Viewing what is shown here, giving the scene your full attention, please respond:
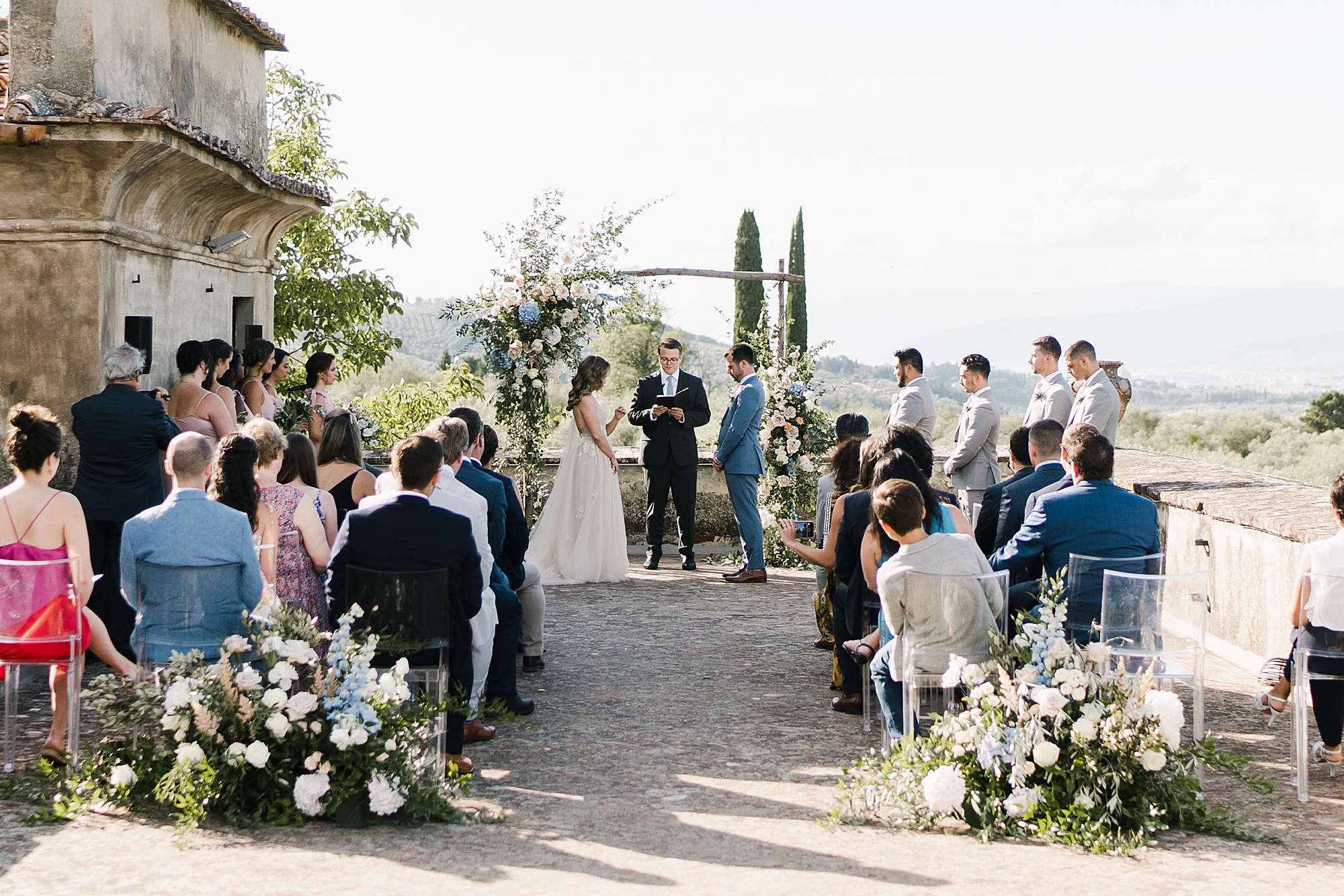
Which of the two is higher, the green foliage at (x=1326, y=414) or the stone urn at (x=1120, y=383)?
the green foliage at (x=1326, y=414)

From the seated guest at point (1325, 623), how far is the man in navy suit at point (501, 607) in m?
3.69

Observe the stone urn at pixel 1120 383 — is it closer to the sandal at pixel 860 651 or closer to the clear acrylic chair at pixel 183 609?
the sandal at pixel 860 651

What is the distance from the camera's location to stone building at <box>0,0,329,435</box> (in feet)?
26.0

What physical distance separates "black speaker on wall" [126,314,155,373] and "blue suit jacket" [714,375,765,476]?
180 inches

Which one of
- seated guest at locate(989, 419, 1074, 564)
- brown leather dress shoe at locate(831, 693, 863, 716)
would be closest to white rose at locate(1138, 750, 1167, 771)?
brown leather dress shoe at locate(831, 693, 863, 716)

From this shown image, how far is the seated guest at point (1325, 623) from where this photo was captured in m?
5.23

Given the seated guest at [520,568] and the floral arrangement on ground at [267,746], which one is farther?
the seated guest at [520,568]

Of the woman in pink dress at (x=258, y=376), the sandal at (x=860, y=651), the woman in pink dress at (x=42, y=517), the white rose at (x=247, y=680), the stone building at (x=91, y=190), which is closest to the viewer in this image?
the white rose at (x=247, y=680)

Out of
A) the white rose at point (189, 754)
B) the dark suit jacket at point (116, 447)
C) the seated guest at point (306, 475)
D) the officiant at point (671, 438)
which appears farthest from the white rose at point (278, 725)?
the officiant at point (671, 438)

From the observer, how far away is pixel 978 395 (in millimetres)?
9758

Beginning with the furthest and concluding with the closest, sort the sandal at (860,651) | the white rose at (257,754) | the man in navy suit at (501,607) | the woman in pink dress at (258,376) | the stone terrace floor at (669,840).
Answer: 1. the woman in pink dress at (258,376)
2. the man in navy suit at (501,607)
3. the sandal at (860,651)
4. the white rose at (257,754)
5. the stone terrace floor at (669,840)

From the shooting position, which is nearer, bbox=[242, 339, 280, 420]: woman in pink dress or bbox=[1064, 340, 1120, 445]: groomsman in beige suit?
bbox=[1064, 340, 1120, 445]: groomsman in beige suit

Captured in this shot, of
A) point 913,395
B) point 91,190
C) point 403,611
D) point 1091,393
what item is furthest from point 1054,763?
point 91,190

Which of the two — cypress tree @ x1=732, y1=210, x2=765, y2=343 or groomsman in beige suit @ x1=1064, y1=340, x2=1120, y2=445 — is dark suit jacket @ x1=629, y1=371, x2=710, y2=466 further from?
cypress tree @ x1=732, y1=210, x2=765, y2=343
